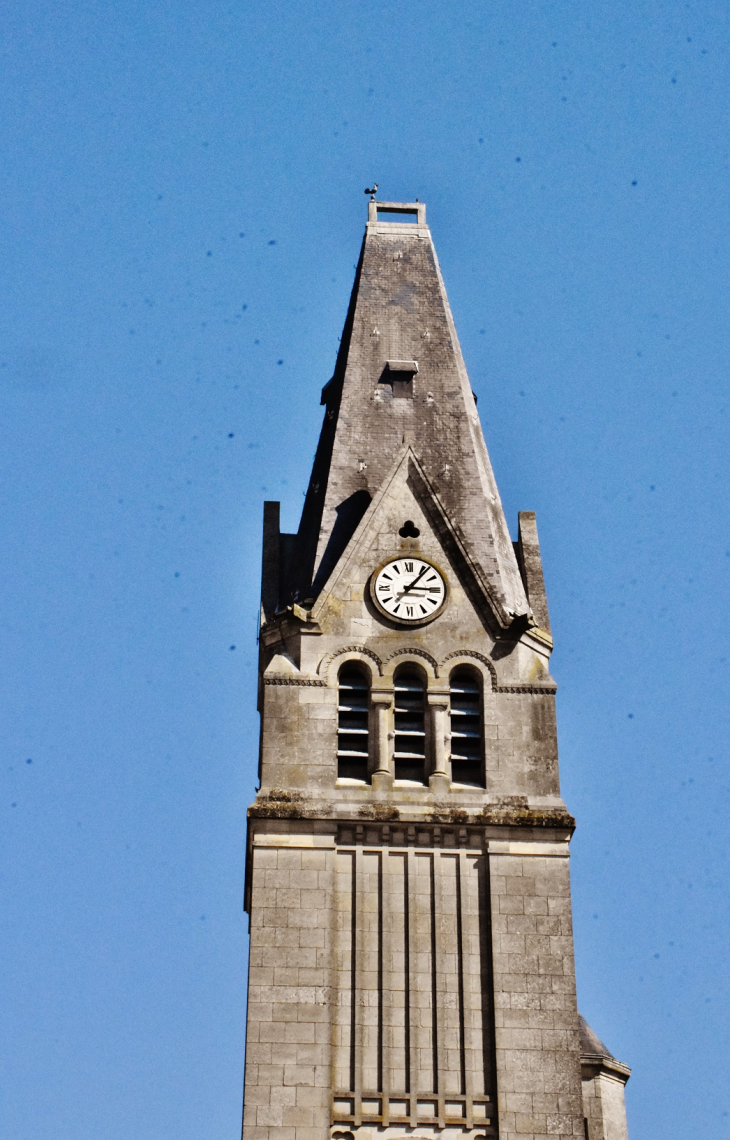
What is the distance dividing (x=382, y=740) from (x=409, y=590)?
143 inches

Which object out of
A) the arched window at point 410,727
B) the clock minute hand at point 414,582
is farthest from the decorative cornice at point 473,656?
the clock minute hand at point 414,582

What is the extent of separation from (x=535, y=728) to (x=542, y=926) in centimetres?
434

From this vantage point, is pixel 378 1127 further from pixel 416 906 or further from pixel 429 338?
pixel 429 338

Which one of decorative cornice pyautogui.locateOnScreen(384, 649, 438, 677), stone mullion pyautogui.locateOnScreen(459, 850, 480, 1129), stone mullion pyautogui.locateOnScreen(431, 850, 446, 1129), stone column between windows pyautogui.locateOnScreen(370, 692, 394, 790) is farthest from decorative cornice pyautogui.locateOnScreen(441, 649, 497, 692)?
stone mullion pyautogui.locateOnScreen(431, 850, 446, 1129)

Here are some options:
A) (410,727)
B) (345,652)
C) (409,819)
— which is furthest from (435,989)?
(345,652)

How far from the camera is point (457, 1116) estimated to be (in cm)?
4091

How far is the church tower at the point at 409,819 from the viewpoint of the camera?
4122cm

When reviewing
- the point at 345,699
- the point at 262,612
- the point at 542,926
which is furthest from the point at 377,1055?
the point at 262,612

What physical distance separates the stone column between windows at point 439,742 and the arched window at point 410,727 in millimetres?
278

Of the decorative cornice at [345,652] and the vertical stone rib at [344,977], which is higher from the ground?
the decorative cornice at [345,652]

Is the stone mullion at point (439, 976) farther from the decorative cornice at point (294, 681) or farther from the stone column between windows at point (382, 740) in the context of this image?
the decorative cornice at point (294, 681)

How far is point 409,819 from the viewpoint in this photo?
43625 millimetres

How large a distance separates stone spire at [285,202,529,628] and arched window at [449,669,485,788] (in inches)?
60.8

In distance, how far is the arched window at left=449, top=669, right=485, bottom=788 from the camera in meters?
44.8
